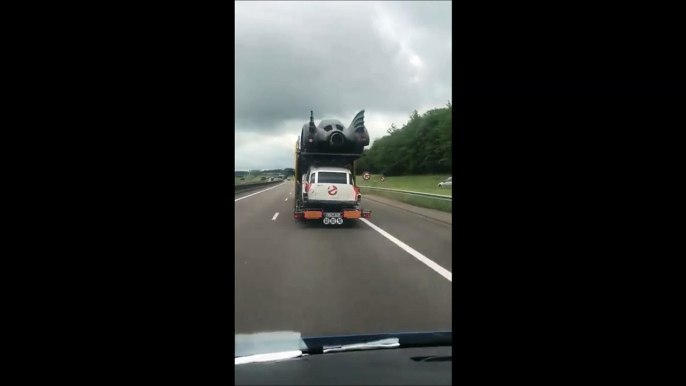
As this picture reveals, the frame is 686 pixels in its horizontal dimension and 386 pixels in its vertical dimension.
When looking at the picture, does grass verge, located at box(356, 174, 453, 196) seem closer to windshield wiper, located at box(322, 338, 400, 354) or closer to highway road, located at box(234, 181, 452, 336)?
highway road, located at box(234, 181, 452, 336)

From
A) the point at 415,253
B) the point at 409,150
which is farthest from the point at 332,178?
the point at 409,150

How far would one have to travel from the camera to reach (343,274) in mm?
6402

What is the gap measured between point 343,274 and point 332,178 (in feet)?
11.7

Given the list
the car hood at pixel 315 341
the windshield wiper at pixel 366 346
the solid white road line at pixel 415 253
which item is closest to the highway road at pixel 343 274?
the solid white road line at pixel 415 253

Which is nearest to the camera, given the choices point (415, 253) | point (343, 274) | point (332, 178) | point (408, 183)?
point (343, 274)

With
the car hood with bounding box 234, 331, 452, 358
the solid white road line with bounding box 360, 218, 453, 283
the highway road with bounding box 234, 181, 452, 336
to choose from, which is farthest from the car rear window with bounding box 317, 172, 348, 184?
the car hood with bounding box 234, 331, 452, 358

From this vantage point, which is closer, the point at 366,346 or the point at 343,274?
the point at 366,346

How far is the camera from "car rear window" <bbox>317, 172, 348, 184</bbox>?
965 centimetres

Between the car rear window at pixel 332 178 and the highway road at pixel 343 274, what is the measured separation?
62 centimetres

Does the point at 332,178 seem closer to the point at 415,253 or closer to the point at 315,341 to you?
the point at 415,253

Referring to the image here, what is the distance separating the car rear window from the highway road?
617 millimetres
